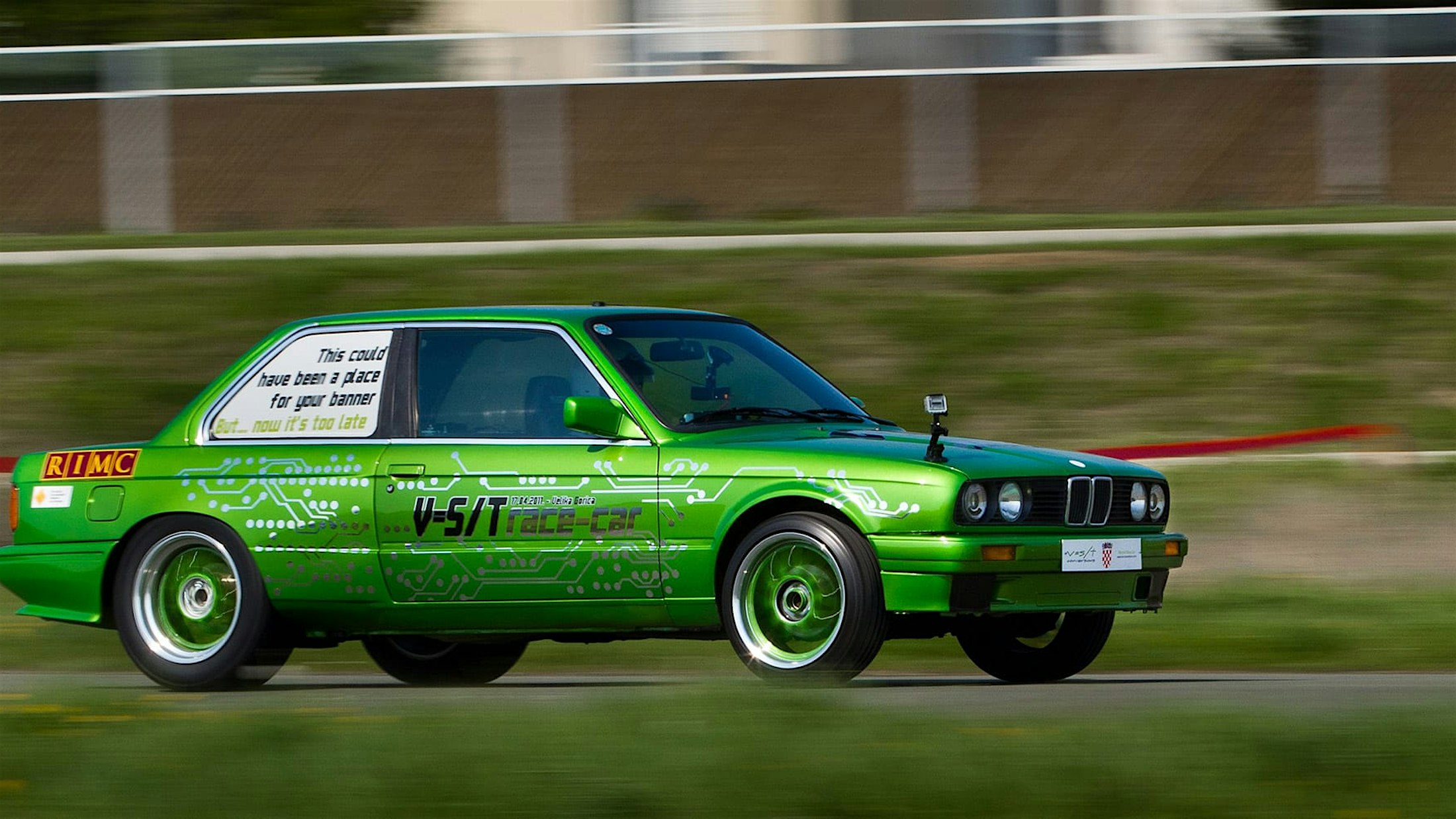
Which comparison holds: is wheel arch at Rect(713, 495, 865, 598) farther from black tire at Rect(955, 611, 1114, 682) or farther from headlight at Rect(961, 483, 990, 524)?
black tire at Rect(955, 611, 1114, 682)

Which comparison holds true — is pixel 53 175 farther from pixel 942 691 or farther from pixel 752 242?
pixel 942 691

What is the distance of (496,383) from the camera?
880 centimetres

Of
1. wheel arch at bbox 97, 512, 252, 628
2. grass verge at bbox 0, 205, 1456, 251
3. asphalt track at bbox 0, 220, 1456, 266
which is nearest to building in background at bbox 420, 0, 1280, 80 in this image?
grass verge at bbox 0, 205, 1456, 251

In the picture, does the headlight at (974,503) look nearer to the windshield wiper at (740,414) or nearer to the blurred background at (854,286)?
the blurred background at (854,286)

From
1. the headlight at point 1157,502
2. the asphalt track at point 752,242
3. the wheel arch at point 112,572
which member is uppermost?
the asphalt track at point 752,242

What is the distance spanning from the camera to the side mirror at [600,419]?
8250 mm

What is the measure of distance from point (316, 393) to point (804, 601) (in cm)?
236

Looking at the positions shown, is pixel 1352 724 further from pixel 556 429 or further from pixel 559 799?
pixel 556 429

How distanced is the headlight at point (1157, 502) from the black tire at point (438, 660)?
2905 mm

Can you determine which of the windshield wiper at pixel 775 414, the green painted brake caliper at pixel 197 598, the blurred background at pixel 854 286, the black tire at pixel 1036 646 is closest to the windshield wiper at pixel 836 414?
the windshield wiper at pixel 775 414

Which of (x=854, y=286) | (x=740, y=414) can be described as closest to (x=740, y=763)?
(x=740, y=414)

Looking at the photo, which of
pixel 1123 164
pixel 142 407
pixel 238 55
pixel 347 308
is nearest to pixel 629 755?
pixel 142 407

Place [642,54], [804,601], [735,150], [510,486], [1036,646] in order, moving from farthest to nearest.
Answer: [642,54] → [735,150] → [1036,646] → [510,486] → [804,601]

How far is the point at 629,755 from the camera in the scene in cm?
581
